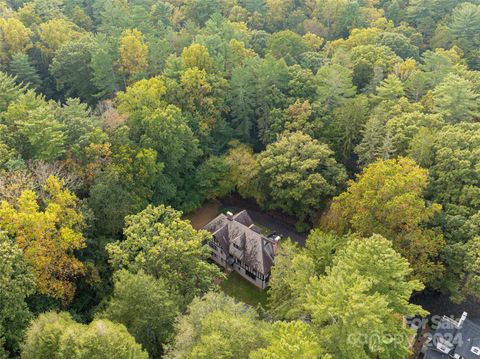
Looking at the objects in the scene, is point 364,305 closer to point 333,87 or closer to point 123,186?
point 123,186

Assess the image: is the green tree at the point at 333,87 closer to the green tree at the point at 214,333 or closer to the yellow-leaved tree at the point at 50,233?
the green tree at the point at 214,333

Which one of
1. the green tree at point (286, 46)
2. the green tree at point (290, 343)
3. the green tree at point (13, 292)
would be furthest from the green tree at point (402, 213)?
the green tree at point (286, 46)

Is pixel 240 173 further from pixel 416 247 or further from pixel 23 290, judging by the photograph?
pixel 23 290

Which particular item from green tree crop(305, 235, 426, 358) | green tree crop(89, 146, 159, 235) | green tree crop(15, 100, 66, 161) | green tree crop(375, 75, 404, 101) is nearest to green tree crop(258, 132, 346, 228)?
green tree crop(375, 75, 404, 101)

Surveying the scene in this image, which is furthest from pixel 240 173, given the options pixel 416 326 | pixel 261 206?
pixel 416 326

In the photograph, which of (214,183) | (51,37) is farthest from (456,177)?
(51,37)

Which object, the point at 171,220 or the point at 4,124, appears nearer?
the point at 171,220
